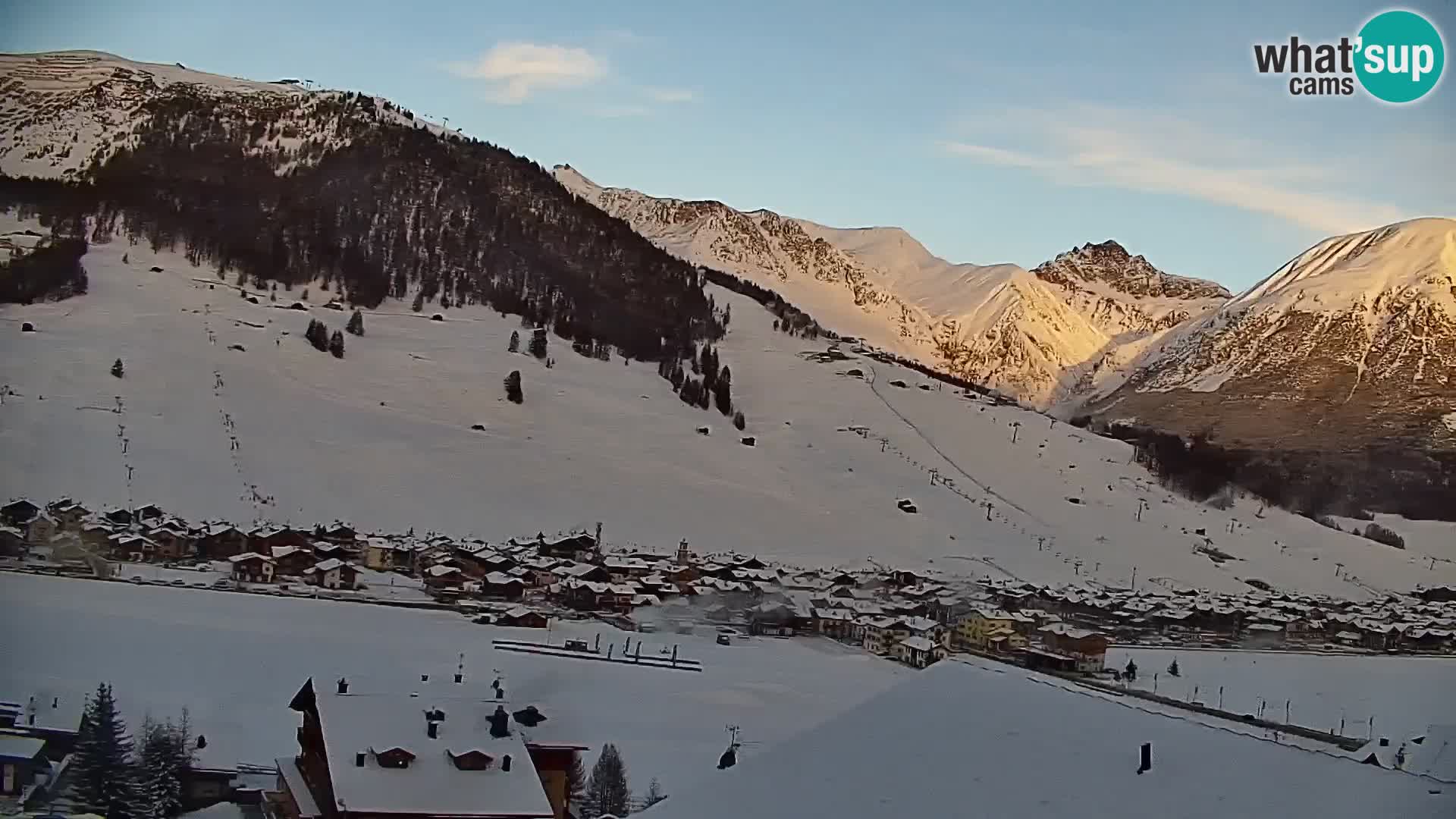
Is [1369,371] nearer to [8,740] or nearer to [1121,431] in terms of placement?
[1121,431]

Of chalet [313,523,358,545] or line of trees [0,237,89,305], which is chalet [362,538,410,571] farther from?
line of trees [0,237,89,305]

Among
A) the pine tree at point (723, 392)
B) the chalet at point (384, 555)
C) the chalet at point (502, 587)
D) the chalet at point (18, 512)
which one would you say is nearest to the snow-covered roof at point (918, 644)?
the chalet at point (502, 587)

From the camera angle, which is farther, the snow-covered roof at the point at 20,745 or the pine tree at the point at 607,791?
the pine tree at the point at 607,791

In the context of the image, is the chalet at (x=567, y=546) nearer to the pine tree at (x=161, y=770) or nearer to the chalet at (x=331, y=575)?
the chalet at (x=331, y=575)

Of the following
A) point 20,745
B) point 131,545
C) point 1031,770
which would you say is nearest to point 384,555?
point 131,545

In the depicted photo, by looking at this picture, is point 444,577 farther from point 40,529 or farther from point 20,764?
point 20,764

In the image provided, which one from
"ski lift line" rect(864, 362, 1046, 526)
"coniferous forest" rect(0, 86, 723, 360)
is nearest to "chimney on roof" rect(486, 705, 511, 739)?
"ski lift line" rect(864, 362, 1046, 526)
